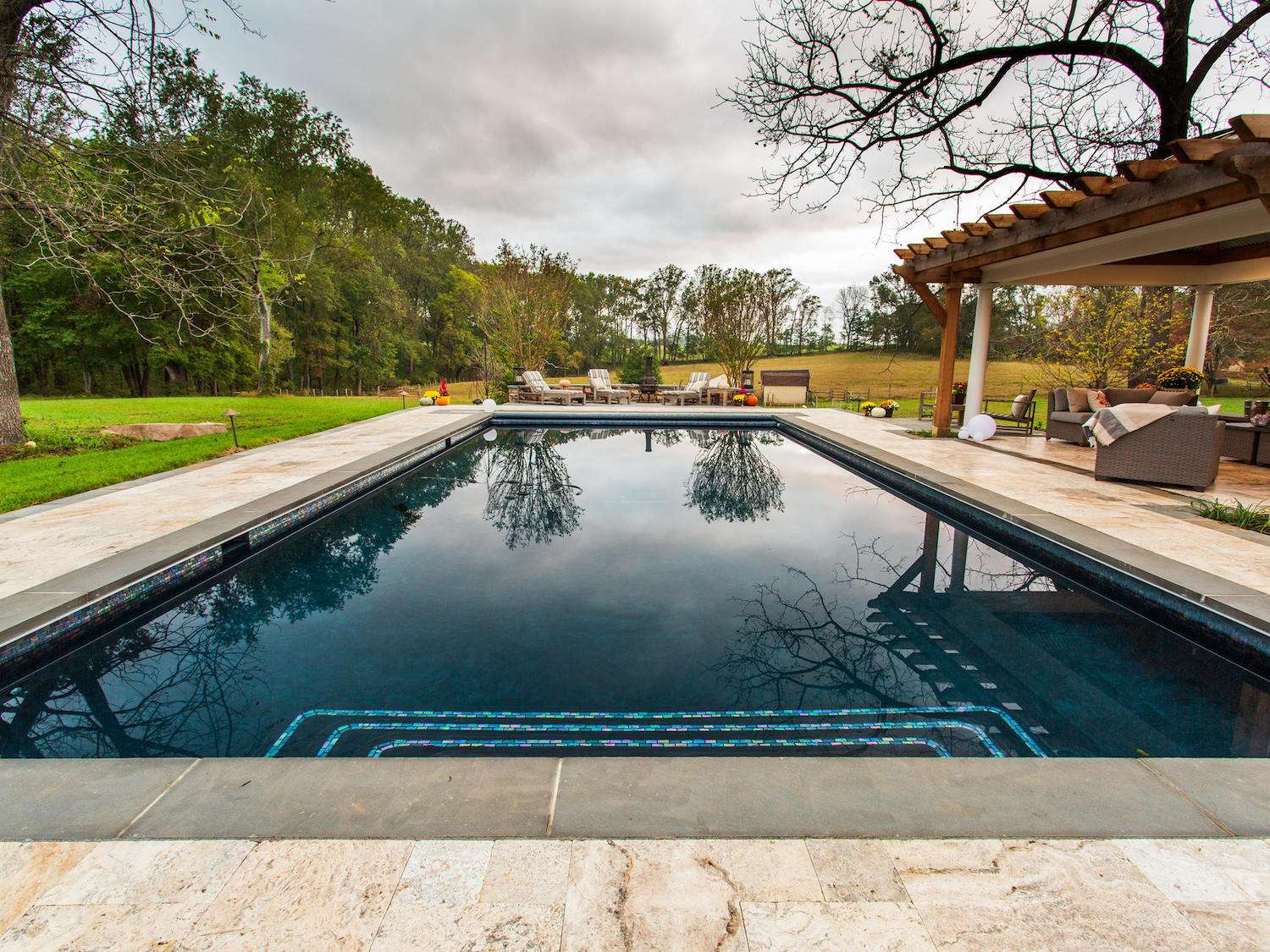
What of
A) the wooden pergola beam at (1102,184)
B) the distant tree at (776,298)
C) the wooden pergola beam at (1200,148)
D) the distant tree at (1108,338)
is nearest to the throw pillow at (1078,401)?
the distant tree at (1108,338)

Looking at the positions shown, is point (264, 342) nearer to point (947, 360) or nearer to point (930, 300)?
point (930, 300)

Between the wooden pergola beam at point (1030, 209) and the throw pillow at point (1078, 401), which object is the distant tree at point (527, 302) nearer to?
the wooden pergola beam at point (1030, 209)

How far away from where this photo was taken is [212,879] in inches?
47.9

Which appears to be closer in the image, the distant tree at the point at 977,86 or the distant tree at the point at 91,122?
the distant tree at the point at 91,122

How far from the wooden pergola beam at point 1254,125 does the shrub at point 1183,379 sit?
590cm

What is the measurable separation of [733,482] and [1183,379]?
7.10 metres

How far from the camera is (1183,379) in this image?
809cm

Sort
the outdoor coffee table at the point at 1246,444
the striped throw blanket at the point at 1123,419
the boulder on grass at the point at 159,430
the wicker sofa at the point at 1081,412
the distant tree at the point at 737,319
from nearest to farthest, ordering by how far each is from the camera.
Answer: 1. the striped throw blanket at the point at 1123,419
2. the outdoor coffee table at the point at 1246,444
3. the wicker sofa at the point at 1081,412
4. the boulder on grass at the point at 159,430
5. the distant tree at the point at 737,319

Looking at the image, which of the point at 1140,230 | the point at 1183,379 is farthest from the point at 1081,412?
the point at 1140,230

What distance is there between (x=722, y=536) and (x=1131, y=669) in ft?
8.37

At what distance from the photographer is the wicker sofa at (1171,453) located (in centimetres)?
493

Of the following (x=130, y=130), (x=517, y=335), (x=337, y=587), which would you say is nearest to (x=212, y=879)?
(x=337, y=587)

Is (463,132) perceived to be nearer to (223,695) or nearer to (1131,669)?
(223,695)

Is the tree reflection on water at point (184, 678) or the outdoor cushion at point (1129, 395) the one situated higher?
the outdoor cushion at point (1129, 395)
